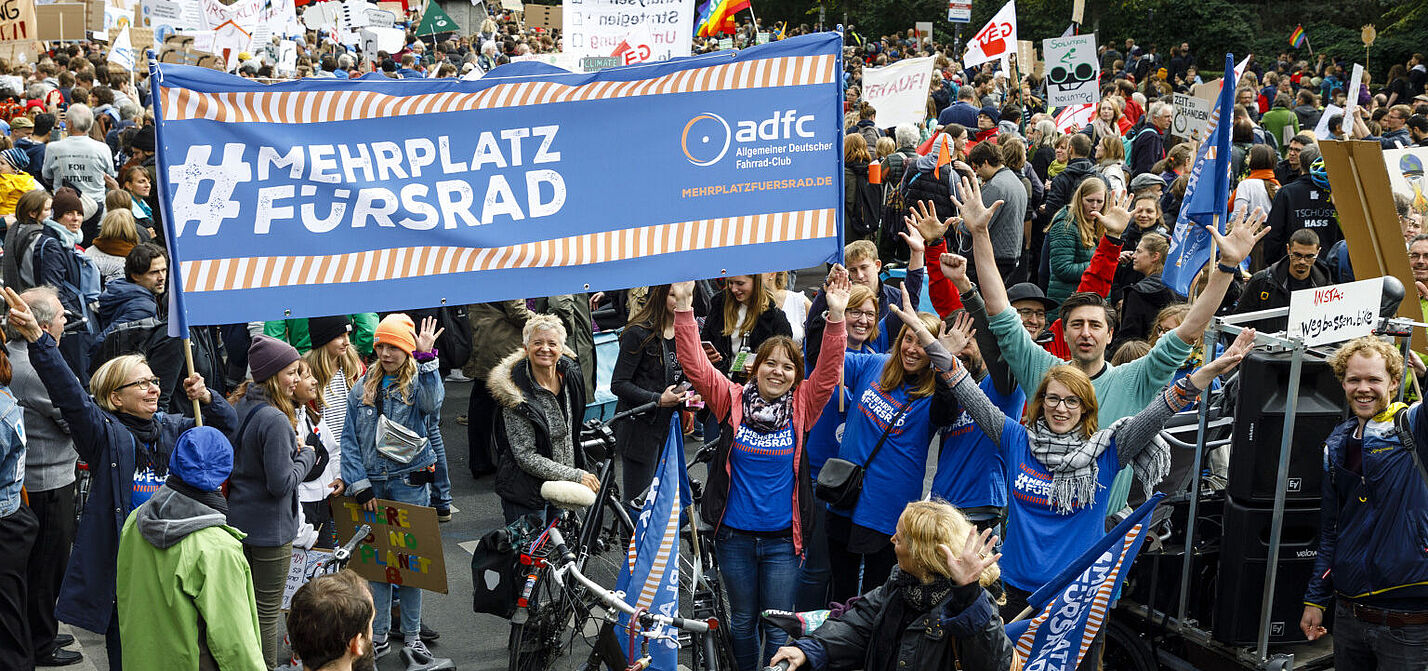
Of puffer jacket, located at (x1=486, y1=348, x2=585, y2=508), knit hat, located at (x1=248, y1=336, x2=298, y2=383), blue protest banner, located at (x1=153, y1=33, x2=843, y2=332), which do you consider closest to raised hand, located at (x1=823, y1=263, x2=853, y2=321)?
blue protest banner, located at (x1=153, y1=33, x2=843, y2=332)

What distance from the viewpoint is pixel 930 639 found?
13.1 ft

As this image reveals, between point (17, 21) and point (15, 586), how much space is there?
17.8 m

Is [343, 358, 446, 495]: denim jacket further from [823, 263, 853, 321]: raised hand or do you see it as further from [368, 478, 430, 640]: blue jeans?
[823, 263, 853, 321]: raised hand

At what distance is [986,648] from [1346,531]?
6.35ft

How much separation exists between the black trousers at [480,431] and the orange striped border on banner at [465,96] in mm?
3992

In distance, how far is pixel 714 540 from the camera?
5820 millimetres

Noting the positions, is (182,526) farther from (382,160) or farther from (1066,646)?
(1066,646)

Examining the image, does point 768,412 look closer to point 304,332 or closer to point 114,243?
point 304,332

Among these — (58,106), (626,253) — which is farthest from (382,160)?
(58,106)

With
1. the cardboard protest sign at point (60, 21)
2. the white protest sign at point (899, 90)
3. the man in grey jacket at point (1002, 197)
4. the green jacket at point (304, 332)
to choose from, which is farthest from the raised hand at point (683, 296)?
the cardboard protest sign at point (60, 21)

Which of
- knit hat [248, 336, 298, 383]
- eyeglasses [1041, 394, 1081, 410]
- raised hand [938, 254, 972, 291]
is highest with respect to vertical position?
raised hand [938, 254, 972, 291]

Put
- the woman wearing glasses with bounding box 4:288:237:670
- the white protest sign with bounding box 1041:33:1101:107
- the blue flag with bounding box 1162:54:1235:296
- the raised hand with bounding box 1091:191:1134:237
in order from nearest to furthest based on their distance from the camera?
the woman wearing glasses with bounding box 4:288:237:670 → the blue flag with bounding box 1162:54:1235:296 → the raised hand with bounding box 1091:191:1134:237 → the white protest sign with bounding box 1041:33:1101:107

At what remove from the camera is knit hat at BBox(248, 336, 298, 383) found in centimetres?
583

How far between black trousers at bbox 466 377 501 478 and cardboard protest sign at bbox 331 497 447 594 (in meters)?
2.69
